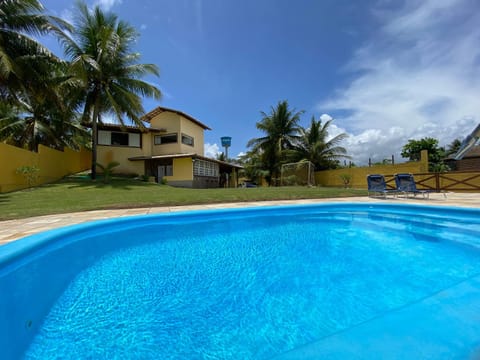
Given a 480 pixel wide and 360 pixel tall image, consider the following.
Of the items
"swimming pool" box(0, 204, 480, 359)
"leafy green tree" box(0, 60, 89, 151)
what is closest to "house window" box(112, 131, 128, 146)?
"leafy green tree" box(0, 60, 89, 151)

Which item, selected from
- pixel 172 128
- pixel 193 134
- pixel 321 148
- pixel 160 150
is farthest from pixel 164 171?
pixel 321 148

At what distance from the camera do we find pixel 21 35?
11.1 metres

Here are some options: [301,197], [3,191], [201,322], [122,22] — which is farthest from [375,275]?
[122,22]

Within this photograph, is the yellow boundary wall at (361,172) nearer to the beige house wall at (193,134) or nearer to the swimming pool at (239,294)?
the swimming pool at (239,294)

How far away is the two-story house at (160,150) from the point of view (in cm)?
1772

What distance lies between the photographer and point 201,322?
205 centimetres

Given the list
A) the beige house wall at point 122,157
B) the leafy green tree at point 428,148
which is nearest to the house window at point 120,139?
the beige house wall at point 122,157

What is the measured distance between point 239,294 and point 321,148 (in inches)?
792

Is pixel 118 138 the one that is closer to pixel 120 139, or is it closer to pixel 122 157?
pixel 120 139

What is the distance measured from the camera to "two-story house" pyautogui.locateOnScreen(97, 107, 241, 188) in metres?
17.7

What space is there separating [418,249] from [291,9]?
12.1 metres

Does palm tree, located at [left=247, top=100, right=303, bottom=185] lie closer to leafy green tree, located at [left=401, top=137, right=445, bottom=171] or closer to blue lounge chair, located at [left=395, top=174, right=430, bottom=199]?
blue lounge chair, located at [left=395, top=174, right=430, bottom=199]

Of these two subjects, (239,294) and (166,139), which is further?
(166,139)

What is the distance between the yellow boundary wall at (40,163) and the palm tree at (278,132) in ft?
55.8
